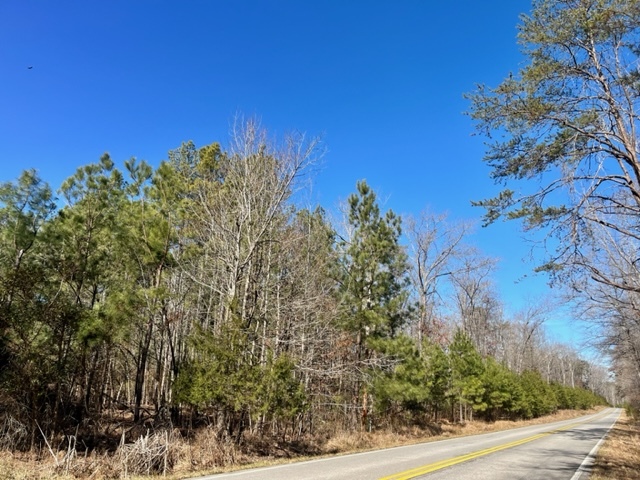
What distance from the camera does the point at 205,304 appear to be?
20266 mm

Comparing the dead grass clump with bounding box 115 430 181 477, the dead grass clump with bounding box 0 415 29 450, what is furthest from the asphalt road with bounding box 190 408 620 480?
the dead grass clump with bounding box 0 415 29 450

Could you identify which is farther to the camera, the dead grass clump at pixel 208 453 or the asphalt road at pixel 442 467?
the dead grass clump at pixel 208 453

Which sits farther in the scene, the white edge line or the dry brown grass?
the white edge line

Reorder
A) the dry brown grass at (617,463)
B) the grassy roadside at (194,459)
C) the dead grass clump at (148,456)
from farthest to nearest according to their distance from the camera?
the dry brown grass at (617,463)
the dead grass clump at (148,456)
the grassy roadside at (194,459)

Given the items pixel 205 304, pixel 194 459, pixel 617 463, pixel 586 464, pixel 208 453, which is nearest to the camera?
pixel 194 459

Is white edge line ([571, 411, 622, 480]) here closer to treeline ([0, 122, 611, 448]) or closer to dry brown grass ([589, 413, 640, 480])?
dry brown grass ([589, 413, 640, 480])

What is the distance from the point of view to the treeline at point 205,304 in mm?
10141

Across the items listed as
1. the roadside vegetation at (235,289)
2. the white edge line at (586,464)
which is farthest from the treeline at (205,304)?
the white edge line at (586,464)

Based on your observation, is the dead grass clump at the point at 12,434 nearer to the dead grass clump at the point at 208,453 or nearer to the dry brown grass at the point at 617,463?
the dead grass clump at the point at 208,453

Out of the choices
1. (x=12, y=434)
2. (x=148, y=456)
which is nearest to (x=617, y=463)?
(x=148, y=456)

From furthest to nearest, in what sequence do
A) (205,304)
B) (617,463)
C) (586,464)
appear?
(205,304), (617,463), (586,464)

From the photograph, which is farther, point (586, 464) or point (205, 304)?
Result: point (205, 304)

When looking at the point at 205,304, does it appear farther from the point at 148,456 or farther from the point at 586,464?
the point at 586,464

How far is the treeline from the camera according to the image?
1014cm
